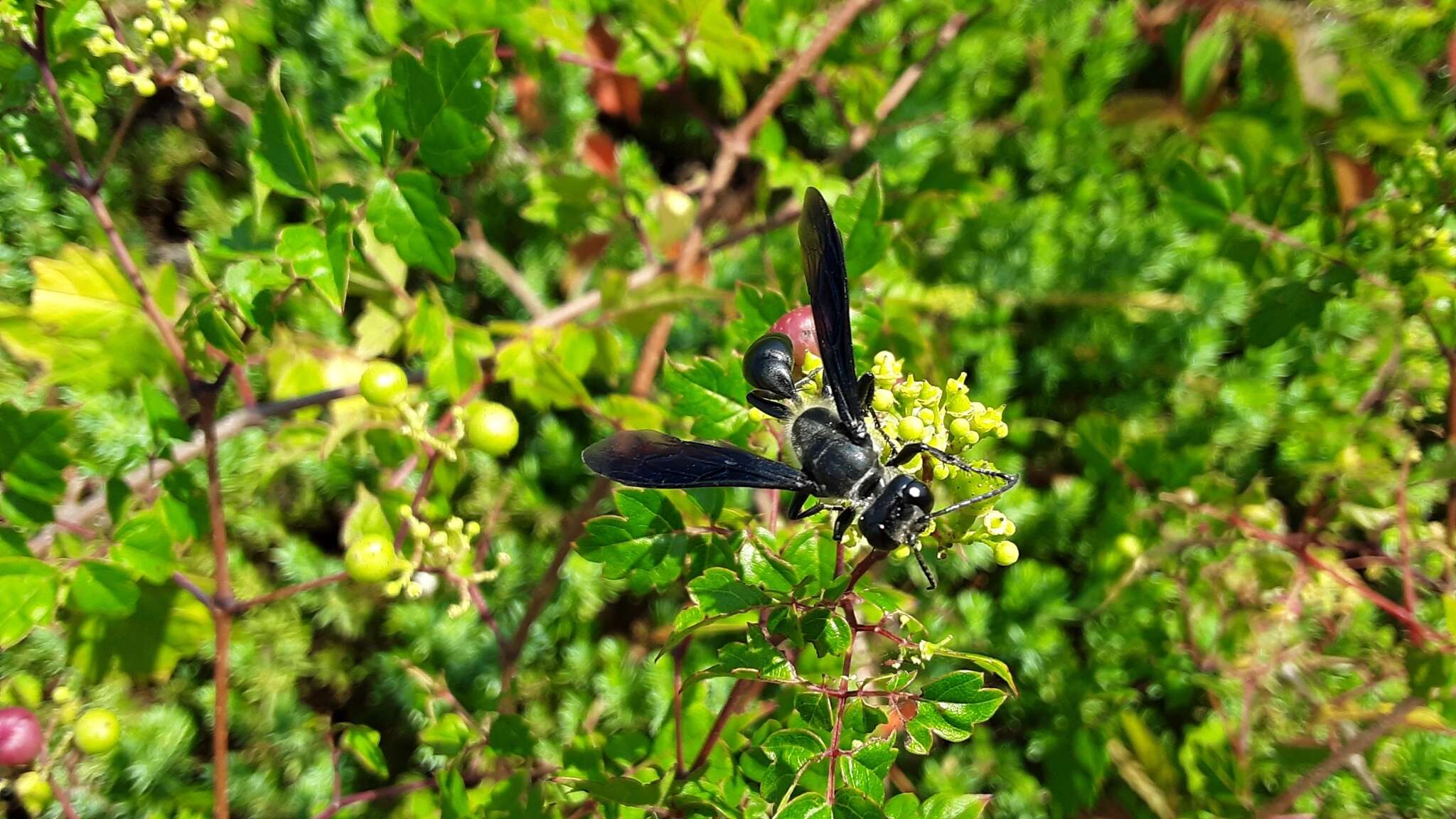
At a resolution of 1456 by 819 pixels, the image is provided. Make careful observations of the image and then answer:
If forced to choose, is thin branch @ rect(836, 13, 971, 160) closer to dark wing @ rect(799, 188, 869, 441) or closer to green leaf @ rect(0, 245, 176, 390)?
dark wing @ rect(799, 188, 869, 441)

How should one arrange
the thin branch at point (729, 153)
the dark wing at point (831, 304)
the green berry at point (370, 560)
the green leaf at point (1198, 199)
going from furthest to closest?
the thin branch at point (729, 153), the green leaf at point (1198, 199), the green berry at point (370, 560), the dark wing at point (831, 304)

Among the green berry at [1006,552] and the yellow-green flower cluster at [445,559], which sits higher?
the green berry at [1006,552]

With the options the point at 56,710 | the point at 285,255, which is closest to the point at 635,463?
the point at 285,255

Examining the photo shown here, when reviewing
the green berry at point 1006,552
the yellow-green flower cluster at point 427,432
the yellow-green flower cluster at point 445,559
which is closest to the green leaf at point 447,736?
the yellow-green flower cluster at point 445,559

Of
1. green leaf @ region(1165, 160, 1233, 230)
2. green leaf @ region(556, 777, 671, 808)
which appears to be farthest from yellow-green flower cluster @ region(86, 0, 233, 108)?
green leaf @ region(1165, 160, 1233, 230)

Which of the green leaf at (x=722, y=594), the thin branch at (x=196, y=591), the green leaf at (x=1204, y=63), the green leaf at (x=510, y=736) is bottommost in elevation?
the green leaf at (x=510, y=736)

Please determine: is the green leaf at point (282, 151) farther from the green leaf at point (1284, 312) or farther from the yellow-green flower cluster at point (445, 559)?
the green leaf at point (1284, 312)
